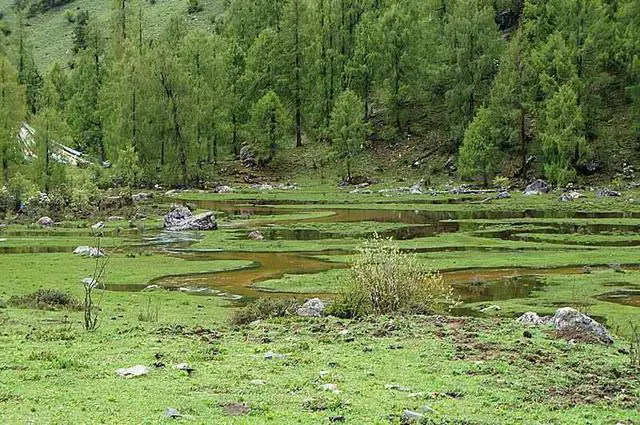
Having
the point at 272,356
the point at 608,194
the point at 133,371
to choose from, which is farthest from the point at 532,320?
the point at 608,194

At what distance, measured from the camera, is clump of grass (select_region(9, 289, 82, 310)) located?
28.8m

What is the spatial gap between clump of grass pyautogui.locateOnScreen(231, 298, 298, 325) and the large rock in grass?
34.1 metres

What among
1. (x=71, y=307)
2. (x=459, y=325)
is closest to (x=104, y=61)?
(x=71, y=307)

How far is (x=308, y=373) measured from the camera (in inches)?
649

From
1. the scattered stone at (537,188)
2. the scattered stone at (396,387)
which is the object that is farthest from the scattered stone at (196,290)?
the scattered stone at (537,188)

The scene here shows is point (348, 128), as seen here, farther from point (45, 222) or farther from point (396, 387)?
point (396, 387)

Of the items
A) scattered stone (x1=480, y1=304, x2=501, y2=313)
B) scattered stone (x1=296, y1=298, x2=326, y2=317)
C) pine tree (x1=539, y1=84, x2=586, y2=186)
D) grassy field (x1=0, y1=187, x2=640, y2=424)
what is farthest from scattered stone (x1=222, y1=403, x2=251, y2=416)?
pine tree (x1=539, y1=84, x2=586, y2=186)

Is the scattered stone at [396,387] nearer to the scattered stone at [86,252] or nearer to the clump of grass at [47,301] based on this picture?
the clump of grass at [47,301]

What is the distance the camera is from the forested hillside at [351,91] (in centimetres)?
9006

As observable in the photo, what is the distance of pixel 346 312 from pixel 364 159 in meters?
85.9

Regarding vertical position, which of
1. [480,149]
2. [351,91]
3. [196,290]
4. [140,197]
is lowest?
[196,290]

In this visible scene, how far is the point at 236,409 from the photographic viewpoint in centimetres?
1345

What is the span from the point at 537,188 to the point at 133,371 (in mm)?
74034

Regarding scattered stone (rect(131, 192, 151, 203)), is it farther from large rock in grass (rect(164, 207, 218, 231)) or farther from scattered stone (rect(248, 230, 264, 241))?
scattered stone (rect(248, 230, 264, 241))
